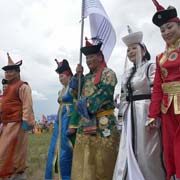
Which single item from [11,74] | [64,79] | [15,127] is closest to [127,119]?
[64,79]

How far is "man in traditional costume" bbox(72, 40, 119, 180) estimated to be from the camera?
448 centimetres

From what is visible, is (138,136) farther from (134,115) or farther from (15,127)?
(15,127)

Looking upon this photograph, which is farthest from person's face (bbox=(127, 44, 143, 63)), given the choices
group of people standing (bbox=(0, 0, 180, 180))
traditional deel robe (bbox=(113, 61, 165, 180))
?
traditional deel robe (bbox=(113, 61, 165, 180))

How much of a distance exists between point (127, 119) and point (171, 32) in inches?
43.8

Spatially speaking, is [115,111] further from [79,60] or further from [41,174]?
[41,174]

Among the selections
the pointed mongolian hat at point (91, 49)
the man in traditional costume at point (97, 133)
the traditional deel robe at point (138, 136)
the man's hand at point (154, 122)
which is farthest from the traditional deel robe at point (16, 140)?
the man's hand at point (154, 122)

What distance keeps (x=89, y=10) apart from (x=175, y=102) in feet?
6.46

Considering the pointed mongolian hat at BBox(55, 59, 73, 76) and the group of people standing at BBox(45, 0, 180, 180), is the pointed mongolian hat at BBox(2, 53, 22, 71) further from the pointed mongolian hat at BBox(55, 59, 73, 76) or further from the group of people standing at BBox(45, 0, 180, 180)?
the group of people standing at BBox(45, 0, 180, 180)

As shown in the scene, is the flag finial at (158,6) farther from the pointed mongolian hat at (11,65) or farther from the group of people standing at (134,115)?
the pointed mongolian hat at (11,65)

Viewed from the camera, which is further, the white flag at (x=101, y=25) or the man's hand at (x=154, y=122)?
the white flag at (x=101, y=25)

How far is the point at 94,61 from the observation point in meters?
4.80

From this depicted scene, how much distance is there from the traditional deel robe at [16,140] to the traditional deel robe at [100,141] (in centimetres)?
145

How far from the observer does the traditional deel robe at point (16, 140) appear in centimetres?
575

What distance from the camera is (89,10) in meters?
5.11
